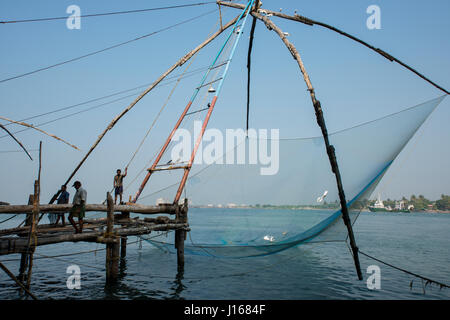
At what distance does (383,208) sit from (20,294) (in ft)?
510

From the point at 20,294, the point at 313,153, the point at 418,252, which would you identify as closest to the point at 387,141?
the point at 313,153

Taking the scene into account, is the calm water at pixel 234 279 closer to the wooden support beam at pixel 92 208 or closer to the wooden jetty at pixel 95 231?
the wooden jetty at pixel 95 231

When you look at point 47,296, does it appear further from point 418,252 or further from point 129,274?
point 418,252

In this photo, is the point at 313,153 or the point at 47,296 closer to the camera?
the point at 47,296

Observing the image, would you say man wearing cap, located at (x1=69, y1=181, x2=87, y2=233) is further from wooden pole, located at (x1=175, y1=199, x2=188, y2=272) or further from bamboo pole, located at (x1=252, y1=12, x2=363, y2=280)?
bamboo pole, located at (x1=252, y1=12, x2=363, y2=280)

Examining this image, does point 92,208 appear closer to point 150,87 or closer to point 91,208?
point 91,208

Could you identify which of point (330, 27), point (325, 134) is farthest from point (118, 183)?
point (330, 27)

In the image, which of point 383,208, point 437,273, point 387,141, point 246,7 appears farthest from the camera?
point 383,208
